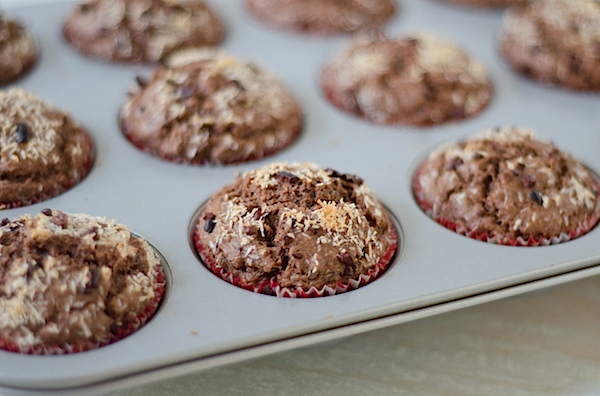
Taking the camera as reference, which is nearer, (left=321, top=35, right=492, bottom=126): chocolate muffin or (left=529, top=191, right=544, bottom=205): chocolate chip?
(left=529, top=191, right=544, bottom=205): chocolate chip

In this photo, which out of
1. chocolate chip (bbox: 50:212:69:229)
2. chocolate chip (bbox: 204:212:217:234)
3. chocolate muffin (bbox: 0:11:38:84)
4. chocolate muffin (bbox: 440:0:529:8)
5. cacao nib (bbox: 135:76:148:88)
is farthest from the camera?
chocolate muffin (bbox: 440:0:529:8)

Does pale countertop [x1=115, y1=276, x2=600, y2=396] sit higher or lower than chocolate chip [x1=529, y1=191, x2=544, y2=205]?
lower

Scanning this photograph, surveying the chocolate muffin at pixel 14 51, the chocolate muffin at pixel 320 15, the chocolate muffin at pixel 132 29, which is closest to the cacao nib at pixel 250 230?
the chocolate muffin at pixel 132 29

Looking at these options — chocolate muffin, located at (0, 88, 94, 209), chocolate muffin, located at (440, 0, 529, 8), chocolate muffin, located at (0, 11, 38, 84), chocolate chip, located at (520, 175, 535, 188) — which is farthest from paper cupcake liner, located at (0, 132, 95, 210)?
chocolate muffin, located at (440, 0, 529, 8)

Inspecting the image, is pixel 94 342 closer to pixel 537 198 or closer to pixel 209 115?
pixel 209 115

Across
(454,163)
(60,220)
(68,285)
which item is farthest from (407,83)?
(68,285)

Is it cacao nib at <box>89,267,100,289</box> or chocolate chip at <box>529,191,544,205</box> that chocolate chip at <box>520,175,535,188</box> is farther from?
cacao nib at <box>89,267,100,289</box>
